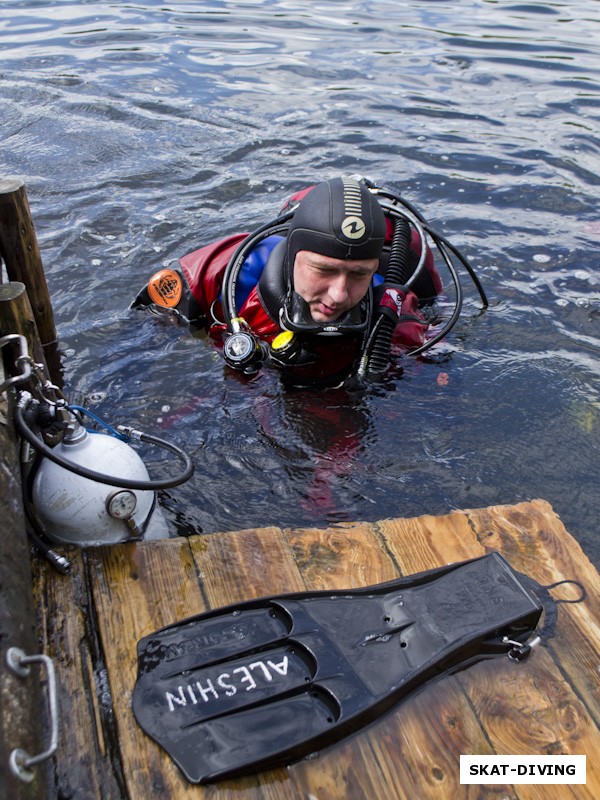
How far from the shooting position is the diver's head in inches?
149

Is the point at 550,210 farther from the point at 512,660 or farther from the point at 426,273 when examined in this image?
the point at 512,660

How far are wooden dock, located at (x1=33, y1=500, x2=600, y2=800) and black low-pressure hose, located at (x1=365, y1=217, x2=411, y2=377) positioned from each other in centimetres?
116

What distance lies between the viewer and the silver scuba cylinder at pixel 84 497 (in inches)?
113

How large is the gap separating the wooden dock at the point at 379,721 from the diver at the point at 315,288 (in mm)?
1266

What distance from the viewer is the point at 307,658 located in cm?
245

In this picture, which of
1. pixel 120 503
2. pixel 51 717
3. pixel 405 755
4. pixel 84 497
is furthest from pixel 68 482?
pixel 405 755

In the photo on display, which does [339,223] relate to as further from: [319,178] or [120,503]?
[319,178]

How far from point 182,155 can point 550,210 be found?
3.61 meters

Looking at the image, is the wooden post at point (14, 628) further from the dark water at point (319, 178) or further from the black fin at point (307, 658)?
the dark water at point (319, 178)

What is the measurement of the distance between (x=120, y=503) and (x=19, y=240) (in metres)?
1.80

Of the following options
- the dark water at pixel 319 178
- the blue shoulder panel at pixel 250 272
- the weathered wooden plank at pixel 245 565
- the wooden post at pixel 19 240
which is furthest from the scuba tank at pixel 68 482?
the blue shoulder panel at pixel 250 272

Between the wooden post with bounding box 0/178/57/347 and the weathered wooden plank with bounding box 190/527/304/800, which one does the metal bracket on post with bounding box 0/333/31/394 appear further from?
the wooden post with bounding box 0/178/57/347

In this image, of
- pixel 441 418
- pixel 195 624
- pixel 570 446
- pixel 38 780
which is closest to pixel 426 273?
pixel 441 418

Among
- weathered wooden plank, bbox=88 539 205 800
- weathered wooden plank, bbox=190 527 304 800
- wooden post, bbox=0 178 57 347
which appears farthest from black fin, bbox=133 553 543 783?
wooden post, bbox=0 178 57 347
